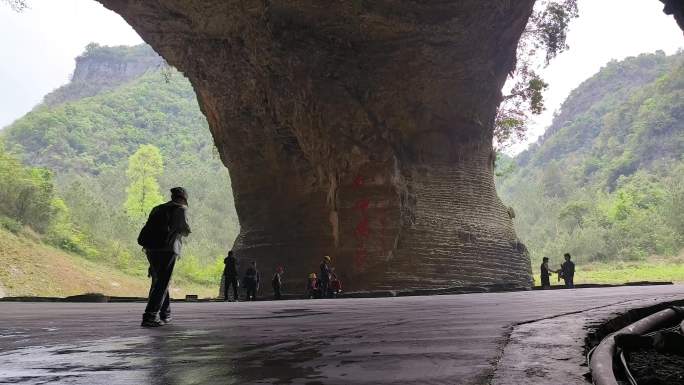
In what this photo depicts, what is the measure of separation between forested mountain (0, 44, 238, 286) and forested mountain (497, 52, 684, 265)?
110 feet

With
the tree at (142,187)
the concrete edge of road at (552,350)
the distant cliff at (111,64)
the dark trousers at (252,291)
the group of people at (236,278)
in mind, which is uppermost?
the distant cliff at (111,64)

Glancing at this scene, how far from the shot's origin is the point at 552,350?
2.54 m

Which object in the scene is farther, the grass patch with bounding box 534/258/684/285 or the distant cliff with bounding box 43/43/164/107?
the distant cliff with bounding box 43/43/164/107

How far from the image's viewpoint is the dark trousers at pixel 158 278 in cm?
577

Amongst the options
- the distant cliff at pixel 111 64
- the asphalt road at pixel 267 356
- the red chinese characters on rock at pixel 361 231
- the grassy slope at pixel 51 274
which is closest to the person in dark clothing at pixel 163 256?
the asphalt road at pixel 267 356

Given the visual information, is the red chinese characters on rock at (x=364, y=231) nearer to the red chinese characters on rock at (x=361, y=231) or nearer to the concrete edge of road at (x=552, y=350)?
the red chinese characters on rock at (x=361, y=231)

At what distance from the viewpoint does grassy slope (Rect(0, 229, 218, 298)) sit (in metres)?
34.5

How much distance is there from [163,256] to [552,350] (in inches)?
165

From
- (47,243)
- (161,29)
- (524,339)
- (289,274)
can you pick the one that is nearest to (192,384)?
(524,339)

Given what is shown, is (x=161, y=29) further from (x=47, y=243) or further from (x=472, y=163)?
(x=47, y=243)

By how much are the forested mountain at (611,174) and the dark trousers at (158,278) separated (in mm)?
34651

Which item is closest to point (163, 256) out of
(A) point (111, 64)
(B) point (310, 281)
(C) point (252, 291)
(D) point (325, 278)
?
(D) point (325, 278)

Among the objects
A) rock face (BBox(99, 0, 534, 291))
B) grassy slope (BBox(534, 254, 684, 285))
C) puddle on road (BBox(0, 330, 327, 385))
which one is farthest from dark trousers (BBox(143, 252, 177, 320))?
grassy slope (BBox(534, 254, 684, 285))

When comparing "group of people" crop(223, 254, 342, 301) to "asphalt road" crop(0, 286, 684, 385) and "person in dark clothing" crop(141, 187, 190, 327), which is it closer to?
"person in dark clothing" crop(141, 187, 190, 327)
